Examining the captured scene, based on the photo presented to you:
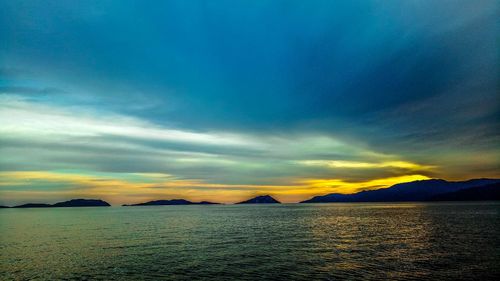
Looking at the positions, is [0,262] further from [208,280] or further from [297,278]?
[297,278]

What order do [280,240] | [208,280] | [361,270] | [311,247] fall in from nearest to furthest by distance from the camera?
[208,280]
[361,270]
[311,247]
[280,240]

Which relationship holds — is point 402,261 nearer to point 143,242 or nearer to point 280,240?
point 280,240

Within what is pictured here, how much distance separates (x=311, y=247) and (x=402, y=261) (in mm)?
18805

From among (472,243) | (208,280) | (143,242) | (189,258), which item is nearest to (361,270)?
(208,280)

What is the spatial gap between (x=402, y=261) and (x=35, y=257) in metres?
62.5

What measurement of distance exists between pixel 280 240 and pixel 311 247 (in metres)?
12.6


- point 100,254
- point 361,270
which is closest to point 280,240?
point 361,270

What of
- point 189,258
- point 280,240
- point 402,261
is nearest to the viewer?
point 402,261

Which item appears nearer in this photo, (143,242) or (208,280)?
(208,280)

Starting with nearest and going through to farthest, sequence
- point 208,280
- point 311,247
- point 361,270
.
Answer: point 208,280 < point 361,270 < point 311,247

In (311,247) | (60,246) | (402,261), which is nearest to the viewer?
(402,261)

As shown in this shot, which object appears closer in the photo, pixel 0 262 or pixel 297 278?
pixel 297 278

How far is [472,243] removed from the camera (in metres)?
69.3

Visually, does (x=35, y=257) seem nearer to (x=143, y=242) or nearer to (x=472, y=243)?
(x=143, y=242)
